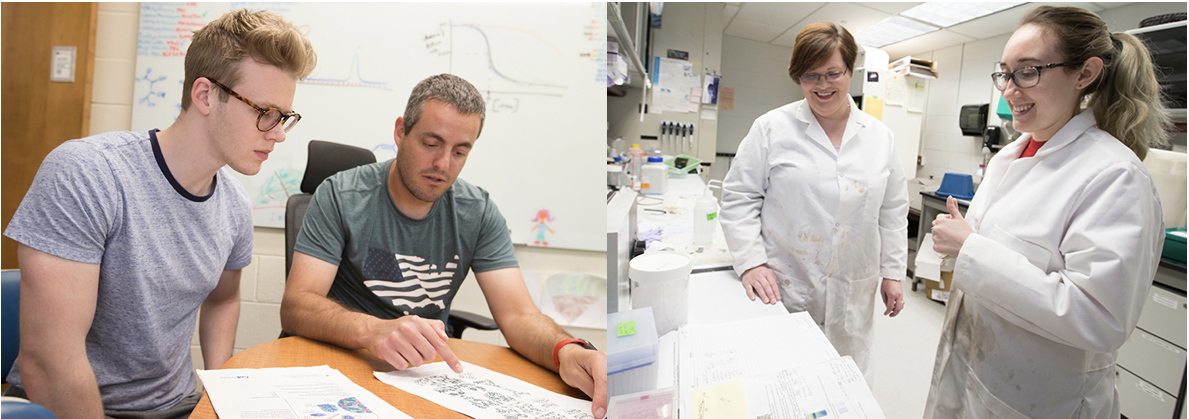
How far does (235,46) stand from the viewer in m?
0.69

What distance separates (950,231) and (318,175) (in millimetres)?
1118

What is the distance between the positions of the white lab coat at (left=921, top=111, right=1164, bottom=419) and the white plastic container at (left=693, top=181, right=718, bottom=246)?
0.40 meters

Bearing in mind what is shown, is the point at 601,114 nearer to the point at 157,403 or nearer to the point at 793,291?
the point at 793,291

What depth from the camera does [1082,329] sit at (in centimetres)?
56

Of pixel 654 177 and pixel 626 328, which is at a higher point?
pixel 654 177

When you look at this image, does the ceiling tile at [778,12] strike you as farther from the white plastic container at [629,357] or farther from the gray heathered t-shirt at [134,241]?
the gray heathered t-shirt at [134,241]

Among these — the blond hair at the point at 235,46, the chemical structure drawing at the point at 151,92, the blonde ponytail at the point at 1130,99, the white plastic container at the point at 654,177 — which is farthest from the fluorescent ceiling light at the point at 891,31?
the chemical structure drawing at the point at 151,92

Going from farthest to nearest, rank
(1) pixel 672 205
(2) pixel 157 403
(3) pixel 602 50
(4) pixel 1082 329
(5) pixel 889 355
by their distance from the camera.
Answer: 1. (1) pixel 672 205
2. (3) pixel 602 50
3. (2) pixel 157 403
4. (5) pixel 889 355
5. (4) pixel 1082 329

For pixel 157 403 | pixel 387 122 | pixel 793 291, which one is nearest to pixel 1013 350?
pixel 793 291

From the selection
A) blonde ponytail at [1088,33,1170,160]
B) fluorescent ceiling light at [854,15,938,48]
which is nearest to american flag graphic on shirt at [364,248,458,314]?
fluorescent ceiling light at [854,15,938,48]

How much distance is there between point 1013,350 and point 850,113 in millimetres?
388

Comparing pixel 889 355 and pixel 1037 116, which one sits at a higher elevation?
pixel 1037 116

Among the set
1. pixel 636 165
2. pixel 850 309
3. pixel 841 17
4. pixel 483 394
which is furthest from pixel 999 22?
pixel 636 165

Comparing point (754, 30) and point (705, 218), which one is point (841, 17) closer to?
point (754, 30)
